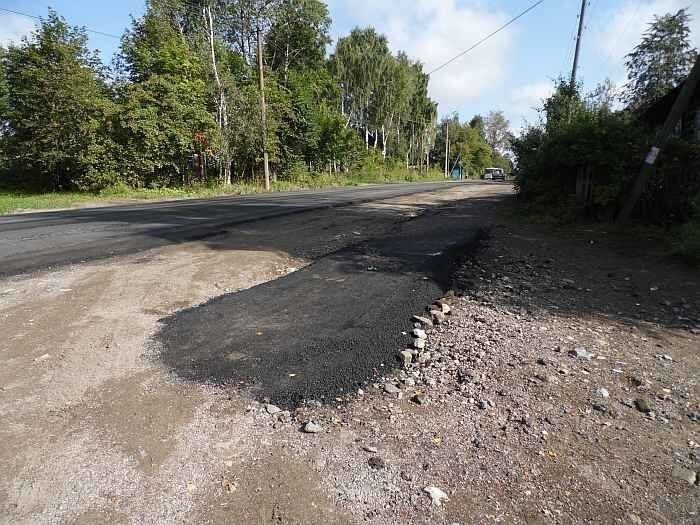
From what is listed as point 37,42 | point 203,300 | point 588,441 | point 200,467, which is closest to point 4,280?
point 203,300

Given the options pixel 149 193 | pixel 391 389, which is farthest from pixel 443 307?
pixel 149 193

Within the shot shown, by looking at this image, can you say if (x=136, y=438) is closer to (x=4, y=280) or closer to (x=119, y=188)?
(x=4, y=280)

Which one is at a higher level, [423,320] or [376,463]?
[423,320]

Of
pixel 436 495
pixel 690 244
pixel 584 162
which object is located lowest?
pixel 436 495

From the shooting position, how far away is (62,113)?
19141mm

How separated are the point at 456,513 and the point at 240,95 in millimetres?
26272

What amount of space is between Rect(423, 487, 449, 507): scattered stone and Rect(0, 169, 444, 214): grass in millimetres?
15685

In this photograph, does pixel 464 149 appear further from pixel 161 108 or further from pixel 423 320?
pixel 423 320

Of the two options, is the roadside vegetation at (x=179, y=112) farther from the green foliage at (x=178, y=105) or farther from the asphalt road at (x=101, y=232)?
the asphalt road at (x=101, y=232)

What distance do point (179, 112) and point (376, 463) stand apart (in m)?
22.5

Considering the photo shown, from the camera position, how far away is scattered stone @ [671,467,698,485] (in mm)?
1876

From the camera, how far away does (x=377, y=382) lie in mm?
2666

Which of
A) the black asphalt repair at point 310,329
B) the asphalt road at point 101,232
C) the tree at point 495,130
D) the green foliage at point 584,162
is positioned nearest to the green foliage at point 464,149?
the tree at point 495,130

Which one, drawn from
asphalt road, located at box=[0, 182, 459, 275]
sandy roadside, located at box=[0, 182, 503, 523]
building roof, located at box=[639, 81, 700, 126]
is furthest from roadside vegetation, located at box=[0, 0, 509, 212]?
building roof, located at box=[639, 81, 700, 126]
